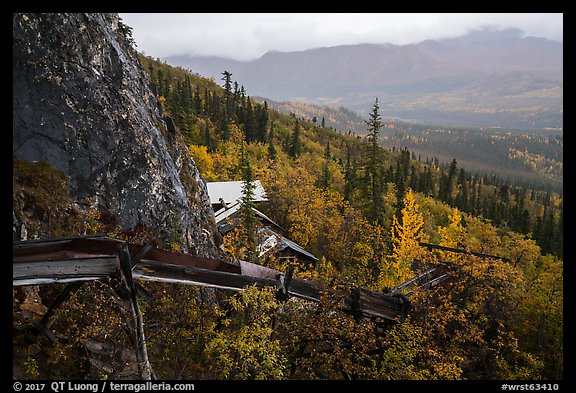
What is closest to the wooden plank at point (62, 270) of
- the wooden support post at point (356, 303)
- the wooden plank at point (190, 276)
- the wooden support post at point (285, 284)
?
the wooden plank at point (190, 276)

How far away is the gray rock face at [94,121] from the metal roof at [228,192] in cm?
2089

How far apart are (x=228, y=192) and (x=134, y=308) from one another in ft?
117

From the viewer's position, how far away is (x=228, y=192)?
41.5m

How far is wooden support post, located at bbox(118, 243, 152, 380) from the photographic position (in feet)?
19.6

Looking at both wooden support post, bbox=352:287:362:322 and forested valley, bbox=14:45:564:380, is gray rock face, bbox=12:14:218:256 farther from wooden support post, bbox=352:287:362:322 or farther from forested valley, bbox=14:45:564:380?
wooden support post, bbox=352:287:362:322

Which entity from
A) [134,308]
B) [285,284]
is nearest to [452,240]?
[285,284]

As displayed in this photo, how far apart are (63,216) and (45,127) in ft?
11.7

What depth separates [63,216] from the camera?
12.1 meters

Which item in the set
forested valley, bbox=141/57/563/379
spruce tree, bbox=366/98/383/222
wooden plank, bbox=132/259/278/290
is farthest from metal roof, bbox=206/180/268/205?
wooden plank, bbox=132/259/278/290

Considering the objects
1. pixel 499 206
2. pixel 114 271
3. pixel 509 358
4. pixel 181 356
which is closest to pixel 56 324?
pixel 181 356

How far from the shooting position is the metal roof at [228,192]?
3970 centimetres

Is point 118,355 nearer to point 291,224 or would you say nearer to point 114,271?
point 114,271

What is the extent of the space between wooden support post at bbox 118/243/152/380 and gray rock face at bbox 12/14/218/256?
9025 mm

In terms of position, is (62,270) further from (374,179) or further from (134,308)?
(374,179)
